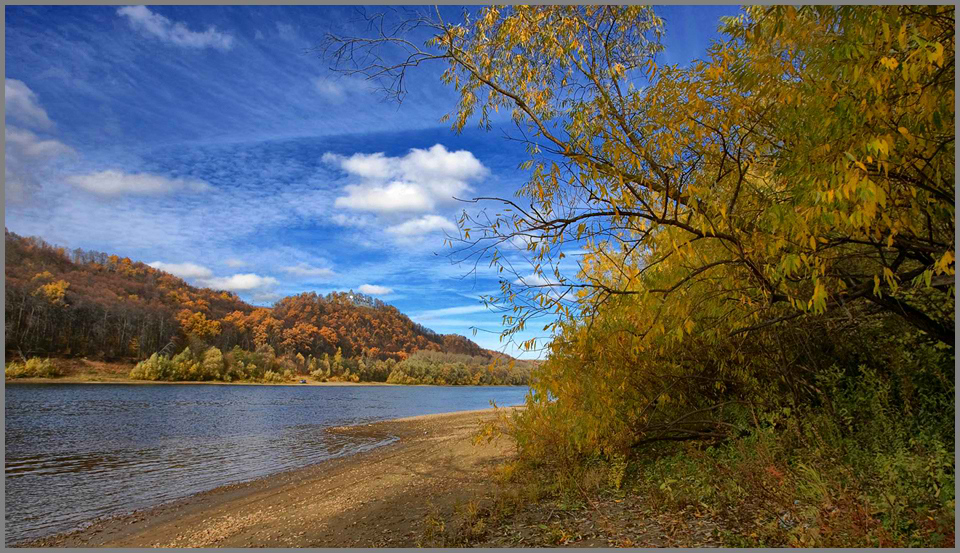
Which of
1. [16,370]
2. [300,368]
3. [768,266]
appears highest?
[768,266]

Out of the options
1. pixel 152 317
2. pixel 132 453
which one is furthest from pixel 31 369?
pixel 132 453

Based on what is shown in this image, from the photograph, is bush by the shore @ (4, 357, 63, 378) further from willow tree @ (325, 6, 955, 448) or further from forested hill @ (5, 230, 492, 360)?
willow tree @ (325, 6, 955, 448)

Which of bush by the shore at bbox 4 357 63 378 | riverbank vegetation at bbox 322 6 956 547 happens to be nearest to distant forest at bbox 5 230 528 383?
bush by the shore at bbox 4 357 63 378

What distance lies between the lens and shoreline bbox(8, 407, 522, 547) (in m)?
7.17

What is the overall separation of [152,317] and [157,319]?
0.94 meters

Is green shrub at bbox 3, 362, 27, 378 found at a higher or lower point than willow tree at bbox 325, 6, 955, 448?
lower

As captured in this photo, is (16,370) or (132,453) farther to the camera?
(16,370)

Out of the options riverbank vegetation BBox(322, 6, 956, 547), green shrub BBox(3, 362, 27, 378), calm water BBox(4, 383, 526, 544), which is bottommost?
calm water BBox(4, 383, 526, 544)

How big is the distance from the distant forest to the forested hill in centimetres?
15

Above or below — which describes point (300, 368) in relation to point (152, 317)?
below

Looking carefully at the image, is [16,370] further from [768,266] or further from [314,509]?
[768,266]

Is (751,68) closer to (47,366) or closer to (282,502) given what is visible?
(282,502)

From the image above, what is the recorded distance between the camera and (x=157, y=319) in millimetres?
80125

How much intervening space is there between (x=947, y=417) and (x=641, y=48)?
493 centimetres
